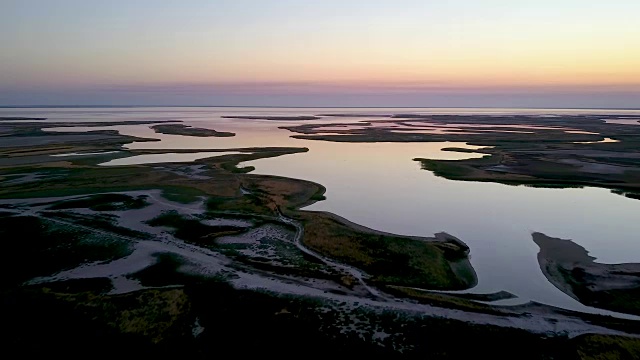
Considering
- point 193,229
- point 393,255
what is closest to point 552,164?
point 393,255

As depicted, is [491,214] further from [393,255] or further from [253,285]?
[253,285]

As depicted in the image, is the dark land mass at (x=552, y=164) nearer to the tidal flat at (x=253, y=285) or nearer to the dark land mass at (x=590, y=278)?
the dark land mass at (x=590, y=278)

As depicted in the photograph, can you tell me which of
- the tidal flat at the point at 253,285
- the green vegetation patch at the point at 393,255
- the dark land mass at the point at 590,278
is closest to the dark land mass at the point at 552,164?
the dark land mass at the point at 590,278

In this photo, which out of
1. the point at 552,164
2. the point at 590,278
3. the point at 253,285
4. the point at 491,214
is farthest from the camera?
the point at 552,164

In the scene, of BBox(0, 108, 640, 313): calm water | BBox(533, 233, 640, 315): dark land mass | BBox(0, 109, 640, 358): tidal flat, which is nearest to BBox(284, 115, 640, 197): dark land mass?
BBox(0, 108, 640, 313): calm water

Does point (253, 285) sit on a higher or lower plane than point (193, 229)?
lower

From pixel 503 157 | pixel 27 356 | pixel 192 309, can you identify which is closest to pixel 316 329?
pixel 192 309

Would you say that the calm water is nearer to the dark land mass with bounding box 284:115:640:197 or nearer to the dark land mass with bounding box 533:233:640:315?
the dark land mass with bounding box 533:233:640:315
